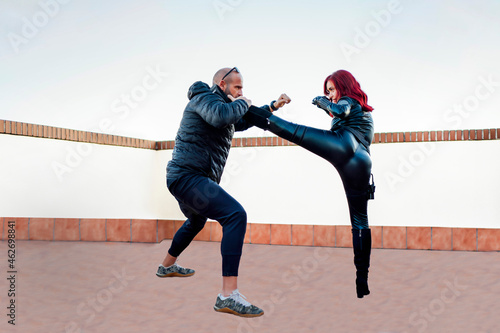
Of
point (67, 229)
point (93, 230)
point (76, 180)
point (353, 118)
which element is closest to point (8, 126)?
point (76, 180)

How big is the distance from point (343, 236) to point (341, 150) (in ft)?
10.2

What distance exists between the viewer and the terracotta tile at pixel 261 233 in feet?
19.5

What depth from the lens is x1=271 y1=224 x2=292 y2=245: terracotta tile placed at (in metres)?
5.88

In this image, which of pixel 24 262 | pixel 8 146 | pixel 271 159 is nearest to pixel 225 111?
pixel 24 262

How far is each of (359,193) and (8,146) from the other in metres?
4.36

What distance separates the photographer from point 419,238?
556 centimetres

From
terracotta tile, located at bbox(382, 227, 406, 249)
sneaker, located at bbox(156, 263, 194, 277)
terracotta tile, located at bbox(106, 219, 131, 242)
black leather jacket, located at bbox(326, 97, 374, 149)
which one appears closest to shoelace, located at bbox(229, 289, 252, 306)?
sneaker, located at bbox(156, 263, 194, 277)

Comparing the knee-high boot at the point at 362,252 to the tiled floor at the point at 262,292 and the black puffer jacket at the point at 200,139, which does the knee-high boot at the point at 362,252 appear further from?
the black puffer jacket at the point at 200,139

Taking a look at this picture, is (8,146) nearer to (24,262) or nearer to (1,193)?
(1,193)

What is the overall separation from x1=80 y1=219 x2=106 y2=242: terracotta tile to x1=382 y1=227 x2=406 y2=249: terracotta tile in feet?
12.0

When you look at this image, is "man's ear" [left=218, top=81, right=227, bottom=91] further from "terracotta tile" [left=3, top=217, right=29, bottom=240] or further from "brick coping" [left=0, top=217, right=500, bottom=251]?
"terracotta tile" [left=3, top=217, right=29, bottom=240]

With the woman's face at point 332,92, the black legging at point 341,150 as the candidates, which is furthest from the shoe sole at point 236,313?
the woman's face at point 332,92

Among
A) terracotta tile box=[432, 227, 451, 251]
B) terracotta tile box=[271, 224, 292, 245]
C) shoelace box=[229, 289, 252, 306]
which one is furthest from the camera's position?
terracotta tile box=[271, 224, 292, 245]

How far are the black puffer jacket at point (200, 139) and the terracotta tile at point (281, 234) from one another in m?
2.91
